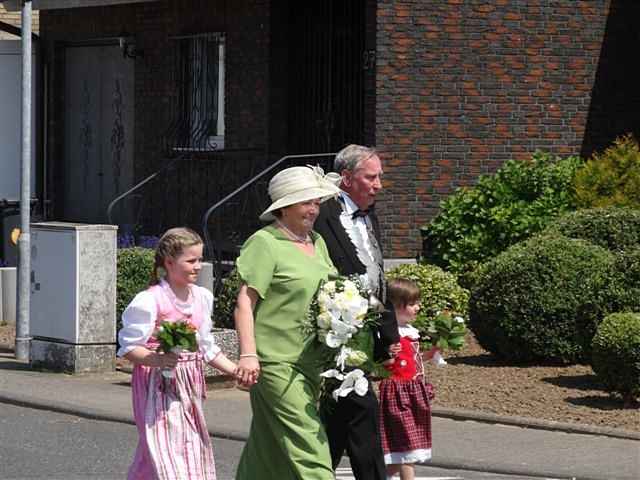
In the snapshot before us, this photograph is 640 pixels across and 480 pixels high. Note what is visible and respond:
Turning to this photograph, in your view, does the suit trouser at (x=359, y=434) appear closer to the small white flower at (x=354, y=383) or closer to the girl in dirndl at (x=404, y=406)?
the small white flower at (x=354, y=383)

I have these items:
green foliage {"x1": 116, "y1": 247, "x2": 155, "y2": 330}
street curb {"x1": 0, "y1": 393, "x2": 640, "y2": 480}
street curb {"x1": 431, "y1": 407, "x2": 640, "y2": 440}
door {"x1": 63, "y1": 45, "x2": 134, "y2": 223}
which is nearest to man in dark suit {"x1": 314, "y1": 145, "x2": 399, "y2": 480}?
street curb {"x1": 0, "y1": 393, "x2": 640, "y2": 480}

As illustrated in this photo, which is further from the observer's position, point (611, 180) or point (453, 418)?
point (611, 180)

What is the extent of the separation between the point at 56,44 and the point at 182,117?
3634mm

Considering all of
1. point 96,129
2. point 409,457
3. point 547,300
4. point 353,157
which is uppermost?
point 96,129

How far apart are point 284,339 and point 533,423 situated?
171 inches

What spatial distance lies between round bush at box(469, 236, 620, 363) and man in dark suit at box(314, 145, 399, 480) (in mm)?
5291

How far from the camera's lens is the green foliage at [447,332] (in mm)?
7895

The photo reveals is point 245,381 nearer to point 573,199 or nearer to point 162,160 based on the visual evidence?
point 573,199

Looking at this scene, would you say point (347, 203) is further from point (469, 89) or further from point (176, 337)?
point (469, 89)

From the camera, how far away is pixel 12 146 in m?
22.6

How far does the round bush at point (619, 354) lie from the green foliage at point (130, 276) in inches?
195

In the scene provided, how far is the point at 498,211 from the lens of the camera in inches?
650

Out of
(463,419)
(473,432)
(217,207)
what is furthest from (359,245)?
(217,207)

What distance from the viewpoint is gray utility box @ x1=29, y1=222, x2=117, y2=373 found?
13477 millimetres
